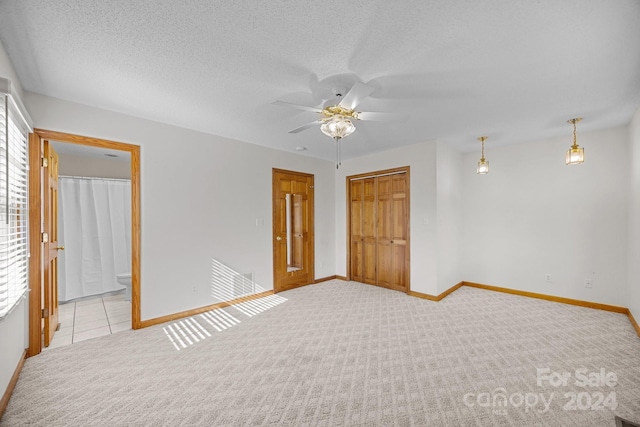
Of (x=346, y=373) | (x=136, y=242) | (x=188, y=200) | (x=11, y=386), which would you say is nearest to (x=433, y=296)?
(x=346, y=373)

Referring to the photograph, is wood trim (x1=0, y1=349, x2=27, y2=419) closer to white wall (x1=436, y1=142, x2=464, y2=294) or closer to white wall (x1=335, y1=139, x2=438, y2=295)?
white wall (x1=335, y1=139, x2=438, y2=295)

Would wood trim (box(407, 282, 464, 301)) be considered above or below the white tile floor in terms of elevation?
above

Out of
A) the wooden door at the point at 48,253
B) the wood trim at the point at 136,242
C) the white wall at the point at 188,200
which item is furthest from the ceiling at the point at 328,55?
the wooden door at the point at 48,253

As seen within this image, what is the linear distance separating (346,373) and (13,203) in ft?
9.40

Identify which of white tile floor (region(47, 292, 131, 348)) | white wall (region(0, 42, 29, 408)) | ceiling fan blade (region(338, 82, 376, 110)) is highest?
ceiling fan blade (region(338, 82, 376, 110))

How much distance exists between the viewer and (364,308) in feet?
12.1

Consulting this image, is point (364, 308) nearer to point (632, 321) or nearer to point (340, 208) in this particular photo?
point (340, 208)

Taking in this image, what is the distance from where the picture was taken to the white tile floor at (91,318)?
9.53 feet

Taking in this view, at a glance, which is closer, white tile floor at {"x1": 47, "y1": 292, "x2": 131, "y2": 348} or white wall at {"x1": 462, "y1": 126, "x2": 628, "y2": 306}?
white tile floor at {"x1": 47, "y1": 292, "x2": 131, "y2": 348}

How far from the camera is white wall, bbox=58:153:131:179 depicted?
4316 millimetres

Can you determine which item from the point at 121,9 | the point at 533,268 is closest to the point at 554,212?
the point at 533,268

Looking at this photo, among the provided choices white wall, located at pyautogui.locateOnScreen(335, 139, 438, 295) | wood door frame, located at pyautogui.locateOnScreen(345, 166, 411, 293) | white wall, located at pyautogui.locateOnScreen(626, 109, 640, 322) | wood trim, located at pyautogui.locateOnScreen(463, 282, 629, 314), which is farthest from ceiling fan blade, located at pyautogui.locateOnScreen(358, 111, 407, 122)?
wood trim, located at pyautogui.locateOnScreen(463, 282, 629, 314)

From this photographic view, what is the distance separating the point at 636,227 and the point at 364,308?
10.6ft

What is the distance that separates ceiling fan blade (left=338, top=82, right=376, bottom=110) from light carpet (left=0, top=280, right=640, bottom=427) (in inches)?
86.5
